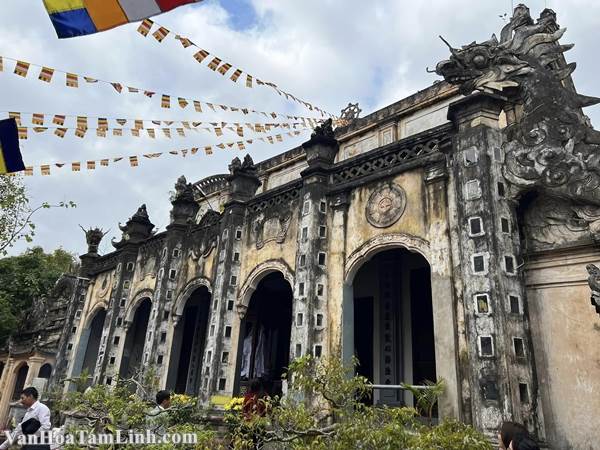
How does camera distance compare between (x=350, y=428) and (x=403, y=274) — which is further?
(x=403, y=274)

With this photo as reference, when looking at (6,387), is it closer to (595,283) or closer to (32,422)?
(32,422)

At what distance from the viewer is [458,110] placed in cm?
831

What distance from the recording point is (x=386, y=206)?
9133 millimetres

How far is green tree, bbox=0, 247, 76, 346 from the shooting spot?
2286 cm

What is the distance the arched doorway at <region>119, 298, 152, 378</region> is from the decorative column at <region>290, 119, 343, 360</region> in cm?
765

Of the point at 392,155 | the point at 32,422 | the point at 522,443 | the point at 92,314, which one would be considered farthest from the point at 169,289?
the point at 522,443

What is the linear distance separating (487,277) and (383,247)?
2.36 m

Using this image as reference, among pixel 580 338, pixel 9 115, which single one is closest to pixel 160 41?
pixel 9 115

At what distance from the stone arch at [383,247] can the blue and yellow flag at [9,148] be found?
23.3ft

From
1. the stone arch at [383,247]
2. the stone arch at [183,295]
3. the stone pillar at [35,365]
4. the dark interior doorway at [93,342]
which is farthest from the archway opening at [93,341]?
the stone arch at [383,247]

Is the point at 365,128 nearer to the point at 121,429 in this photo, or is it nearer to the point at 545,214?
the point at 545,214

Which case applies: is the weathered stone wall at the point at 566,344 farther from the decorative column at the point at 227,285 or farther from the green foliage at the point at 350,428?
the decorative column at the point at 227,285

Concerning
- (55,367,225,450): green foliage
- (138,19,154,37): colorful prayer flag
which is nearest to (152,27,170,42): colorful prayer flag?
(138,19,154,37): colorful prayer flag

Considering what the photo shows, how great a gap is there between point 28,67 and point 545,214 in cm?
1020
